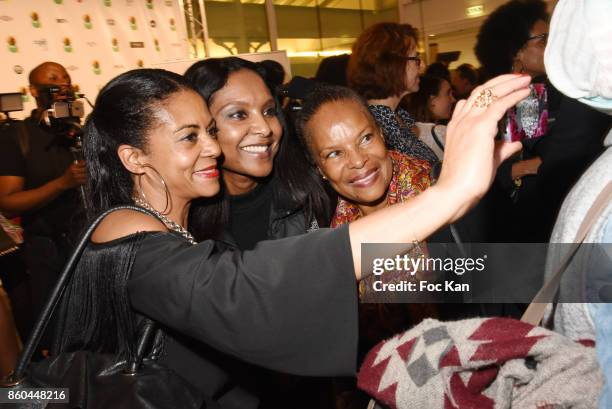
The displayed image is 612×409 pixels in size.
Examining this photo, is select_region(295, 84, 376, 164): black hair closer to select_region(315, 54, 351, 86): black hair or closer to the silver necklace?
the silver necklace

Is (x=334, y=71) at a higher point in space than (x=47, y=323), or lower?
higher

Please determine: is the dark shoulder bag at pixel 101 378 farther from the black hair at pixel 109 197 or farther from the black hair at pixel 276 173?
the black hair at pixel 276 173

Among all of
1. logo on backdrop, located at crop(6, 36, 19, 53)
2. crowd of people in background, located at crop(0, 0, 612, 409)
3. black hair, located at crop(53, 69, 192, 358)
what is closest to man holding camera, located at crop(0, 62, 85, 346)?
crowd of people in background, located at crop(0, 0, 612, 409)

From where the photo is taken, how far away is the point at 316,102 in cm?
207

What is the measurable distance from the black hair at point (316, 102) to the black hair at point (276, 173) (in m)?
0.10

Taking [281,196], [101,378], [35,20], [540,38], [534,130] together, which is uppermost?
[35,20]

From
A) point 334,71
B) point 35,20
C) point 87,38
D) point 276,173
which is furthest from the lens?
point 87,38

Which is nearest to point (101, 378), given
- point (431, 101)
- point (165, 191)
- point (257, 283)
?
point (257, 283)

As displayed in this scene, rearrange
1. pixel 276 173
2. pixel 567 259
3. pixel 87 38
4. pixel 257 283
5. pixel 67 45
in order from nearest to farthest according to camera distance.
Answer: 1. pixel 567 259
2. pixel 257 283
3. pixel 276 173
4. pixel 67 45
5. pixel 87 38

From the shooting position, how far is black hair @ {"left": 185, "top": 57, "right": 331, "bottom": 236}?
200 centimetres

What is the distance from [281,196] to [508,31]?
5.98 ft

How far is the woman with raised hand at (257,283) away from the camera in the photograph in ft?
2.71

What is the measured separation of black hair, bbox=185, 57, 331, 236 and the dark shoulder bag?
870mm

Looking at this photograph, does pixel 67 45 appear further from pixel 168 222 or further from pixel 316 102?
pixel 168 222
